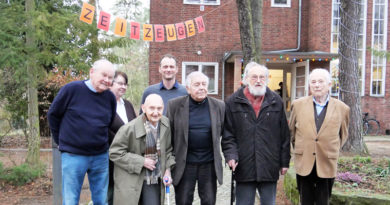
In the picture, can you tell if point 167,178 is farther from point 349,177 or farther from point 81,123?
point 349,177

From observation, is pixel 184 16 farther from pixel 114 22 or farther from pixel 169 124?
pixel 169 124

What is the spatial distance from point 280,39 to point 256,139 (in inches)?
461

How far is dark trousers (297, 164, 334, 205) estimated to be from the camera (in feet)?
11.5

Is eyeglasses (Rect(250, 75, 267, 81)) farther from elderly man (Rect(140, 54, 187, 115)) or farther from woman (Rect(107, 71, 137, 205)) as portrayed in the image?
woman (Rect(107, 71, 137, 205))

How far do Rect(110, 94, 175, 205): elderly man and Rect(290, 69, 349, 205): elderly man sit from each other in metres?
1.37

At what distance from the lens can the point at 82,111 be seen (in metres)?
3.17

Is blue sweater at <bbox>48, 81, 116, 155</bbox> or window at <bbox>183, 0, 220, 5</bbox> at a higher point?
window at <bbox>183, 0, 220, 5</bbox>

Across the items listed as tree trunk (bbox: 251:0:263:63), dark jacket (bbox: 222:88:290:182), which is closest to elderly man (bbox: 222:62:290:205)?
dark jacket (bbox: 222:88:290:182)

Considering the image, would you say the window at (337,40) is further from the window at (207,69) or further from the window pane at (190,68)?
the window pane at (190,68)

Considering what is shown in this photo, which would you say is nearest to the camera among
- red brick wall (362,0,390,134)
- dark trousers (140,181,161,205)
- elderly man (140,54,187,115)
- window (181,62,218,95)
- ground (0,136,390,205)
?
dark trousers (140,181,161,205)

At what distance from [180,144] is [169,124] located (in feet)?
0.78

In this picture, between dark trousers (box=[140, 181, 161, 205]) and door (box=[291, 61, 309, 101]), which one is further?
door (box=[291, 61, 309, 101])

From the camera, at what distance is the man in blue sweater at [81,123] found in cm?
317

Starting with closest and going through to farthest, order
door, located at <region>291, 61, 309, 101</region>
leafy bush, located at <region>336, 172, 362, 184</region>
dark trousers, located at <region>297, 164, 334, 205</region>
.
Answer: dark trousers, located at <region>297, 164, 334, 205</region> → leafy bush, located at <region>336, 172, 362, 184</region> → door, located at <region>291, 61, 309, 101</region>
